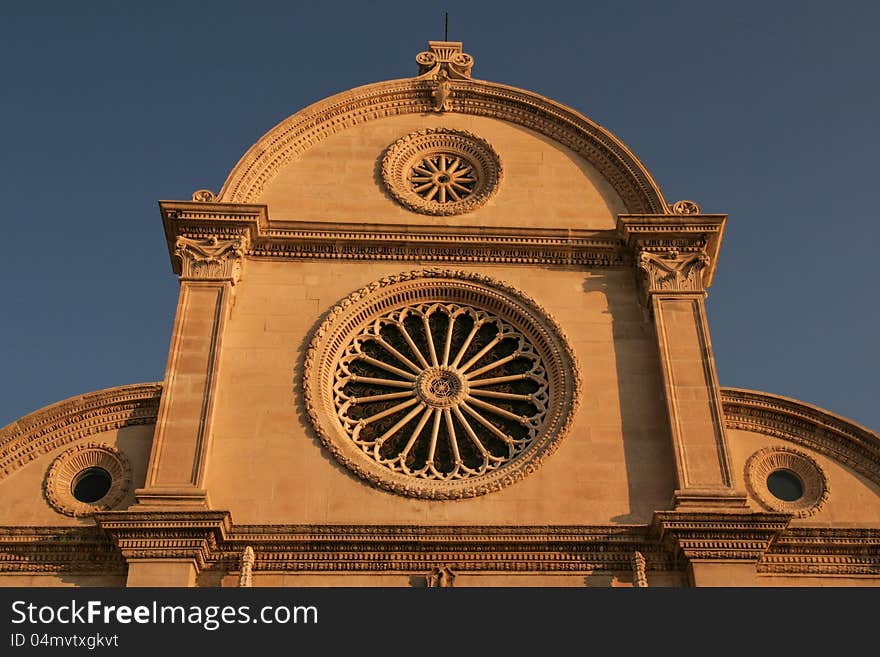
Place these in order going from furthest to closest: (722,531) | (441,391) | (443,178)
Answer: (443,178), (441,391), (722,531)

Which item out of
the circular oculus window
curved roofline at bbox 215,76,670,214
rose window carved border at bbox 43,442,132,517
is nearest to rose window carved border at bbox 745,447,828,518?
curved roofline at bbox 215,76,670,214

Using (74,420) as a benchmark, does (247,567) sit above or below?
below

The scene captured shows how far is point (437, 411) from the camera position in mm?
19047

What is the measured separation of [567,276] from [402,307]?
2871 millimetres

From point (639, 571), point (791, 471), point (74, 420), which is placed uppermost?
point (74, 420)

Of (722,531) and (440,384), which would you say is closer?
(722,531)

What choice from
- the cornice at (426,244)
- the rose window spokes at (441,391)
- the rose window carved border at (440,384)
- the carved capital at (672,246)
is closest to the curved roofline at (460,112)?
the carved capital at (672,246)

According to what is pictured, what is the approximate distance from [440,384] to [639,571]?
4654 millimetres

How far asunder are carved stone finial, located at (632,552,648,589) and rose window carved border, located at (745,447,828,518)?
2567mm

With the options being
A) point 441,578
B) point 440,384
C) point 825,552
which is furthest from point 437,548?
point 825,552

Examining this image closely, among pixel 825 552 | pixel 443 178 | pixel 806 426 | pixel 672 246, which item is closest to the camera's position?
pixel 825 552

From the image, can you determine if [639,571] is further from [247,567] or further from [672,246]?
[672,246]

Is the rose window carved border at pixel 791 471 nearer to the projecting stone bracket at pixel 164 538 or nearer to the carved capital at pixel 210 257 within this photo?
the projecting stone bracket at pixel 164 538

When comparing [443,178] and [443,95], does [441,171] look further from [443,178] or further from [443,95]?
[443,95]
